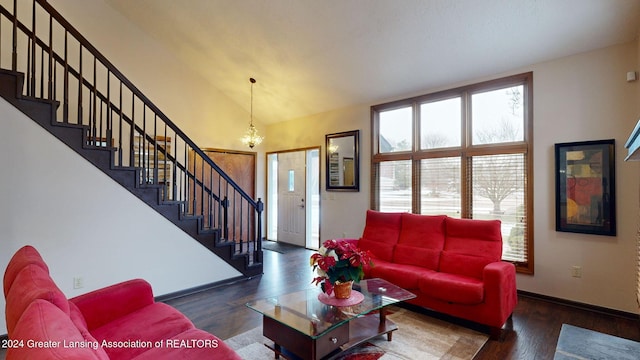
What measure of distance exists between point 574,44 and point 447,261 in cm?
274

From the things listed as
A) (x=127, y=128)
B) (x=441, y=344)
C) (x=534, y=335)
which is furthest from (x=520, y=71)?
(x=127, y=128)

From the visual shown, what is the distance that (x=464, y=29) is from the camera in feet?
11.2

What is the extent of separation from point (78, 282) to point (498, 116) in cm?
519

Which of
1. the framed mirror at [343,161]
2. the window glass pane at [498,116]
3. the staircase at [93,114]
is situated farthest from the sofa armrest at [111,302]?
the window glass pane at [498,116]

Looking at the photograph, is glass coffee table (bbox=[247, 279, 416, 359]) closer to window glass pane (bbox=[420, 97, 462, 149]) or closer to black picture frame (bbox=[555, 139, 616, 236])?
black picture frame (bbox=[555, 139, 616, 236])

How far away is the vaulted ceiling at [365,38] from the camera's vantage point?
10.2 feet

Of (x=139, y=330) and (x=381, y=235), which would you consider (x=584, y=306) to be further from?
(x=139, y=330)

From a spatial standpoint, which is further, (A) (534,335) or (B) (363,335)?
(A) (534,335)

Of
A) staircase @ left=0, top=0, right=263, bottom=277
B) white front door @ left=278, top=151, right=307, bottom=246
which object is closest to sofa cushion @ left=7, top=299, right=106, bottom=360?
staircase @ left=0, top=0, right=263, bottom=277

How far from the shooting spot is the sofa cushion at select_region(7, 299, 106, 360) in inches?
32.4

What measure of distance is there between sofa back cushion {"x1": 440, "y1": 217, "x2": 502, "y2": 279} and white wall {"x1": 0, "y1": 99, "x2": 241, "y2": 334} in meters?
3.23

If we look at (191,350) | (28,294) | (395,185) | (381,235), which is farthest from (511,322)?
(28,294)

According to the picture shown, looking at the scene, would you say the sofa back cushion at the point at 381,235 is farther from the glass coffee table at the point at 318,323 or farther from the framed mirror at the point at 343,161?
the framed mirror at the point at 343,161

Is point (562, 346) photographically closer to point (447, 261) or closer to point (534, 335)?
point (534, 335)
